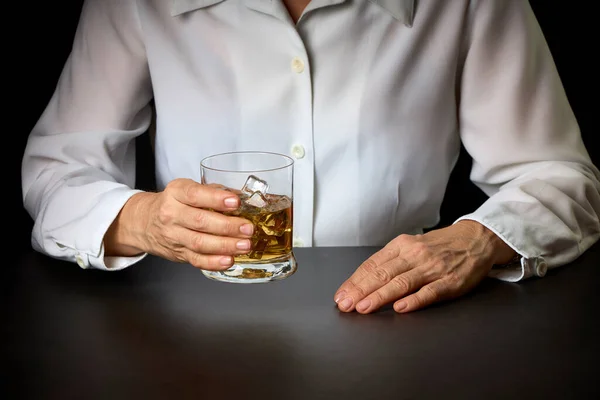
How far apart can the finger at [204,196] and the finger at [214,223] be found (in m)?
0.01

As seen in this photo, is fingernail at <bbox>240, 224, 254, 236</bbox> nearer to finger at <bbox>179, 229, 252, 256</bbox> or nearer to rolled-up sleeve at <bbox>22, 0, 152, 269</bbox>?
finger at <bbox>179, 229, 252, 256</bbox>

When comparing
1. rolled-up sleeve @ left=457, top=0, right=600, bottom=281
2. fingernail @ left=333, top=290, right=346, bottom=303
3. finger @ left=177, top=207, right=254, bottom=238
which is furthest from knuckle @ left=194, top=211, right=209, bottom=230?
rolled-up sleeve @ left=457, top=0, right=600, bottom=281

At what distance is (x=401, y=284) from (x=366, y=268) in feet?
0.22

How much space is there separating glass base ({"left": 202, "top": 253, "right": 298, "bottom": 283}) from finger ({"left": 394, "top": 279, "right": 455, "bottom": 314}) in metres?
0.19

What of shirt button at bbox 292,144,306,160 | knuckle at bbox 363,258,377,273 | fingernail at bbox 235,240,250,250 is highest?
fingernail at bbox 235,240,250,250

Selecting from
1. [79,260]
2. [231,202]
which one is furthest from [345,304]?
[79,260]

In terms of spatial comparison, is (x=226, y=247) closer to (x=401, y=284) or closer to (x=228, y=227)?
(x=228, y=227)

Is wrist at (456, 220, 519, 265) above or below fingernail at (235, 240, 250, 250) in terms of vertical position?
below

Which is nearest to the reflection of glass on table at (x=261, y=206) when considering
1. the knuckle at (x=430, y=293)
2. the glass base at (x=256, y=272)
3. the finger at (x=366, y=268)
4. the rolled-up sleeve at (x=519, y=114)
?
the glass base at (x=256, y=272)

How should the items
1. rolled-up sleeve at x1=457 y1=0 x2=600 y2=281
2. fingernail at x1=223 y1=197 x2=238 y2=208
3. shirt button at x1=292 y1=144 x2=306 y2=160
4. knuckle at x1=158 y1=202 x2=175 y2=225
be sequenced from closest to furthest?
fingernail at x1=223 y1=197 x2=238 y2=208 → knuckle at x1=158 y1=202 x2=175 y2=225 → rolled-up sleeve at x1=457 y1=0 x2=600 y2=281 → shirt button at x1=292 y1=144 x2=306 y2=160

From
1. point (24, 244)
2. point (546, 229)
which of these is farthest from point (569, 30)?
point (24, 244)

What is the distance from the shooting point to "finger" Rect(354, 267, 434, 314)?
4.00ft

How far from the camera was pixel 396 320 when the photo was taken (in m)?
1.19

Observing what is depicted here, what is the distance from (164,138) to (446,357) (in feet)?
3.14
